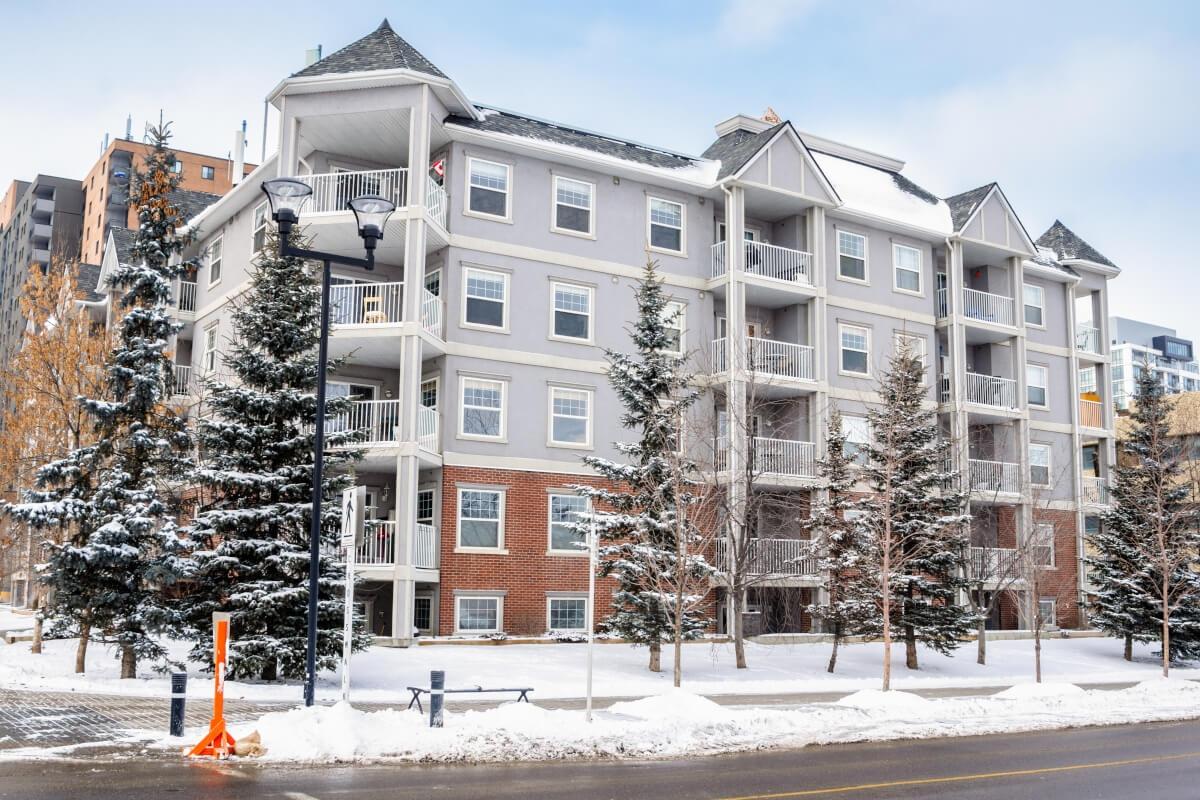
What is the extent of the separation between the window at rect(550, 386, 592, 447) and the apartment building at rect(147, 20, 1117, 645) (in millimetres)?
64

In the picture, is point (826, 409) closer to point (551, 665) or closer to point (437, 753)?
point (551, 665)

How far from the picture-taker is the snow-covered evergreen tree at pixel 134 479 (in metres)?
19.4

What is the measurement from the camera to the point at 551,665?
78.2 feet

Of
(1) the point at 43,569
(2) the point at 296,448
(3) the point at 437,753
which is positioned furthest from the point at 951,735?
(1) the point at 43,569

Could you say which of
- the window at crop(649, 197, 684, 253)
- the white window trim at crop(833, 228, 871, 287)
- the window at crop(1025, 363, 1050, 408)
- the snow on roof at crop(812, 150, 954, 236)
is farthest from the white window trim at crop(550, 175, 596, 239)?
the window at crop(1025, 363, 1050, 408)

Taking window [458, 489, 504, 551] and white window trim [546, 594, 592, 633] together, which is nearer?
window [458, 489, 504, 551]

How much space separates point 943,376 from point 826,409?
19.8 feet

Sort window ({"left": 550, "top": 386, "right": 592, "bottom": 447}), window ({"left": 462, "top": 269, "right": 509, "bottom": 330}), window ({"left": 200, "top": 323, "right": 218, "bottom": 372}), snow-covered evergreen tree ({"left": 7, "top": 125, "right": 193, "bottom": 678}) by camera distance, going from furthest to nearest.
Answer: window ({"left": 200, "top": 323, "right": 218, "bottom": 372}) → window ({"left": 550, "top": 386, "right": 592, "bottom": 447}) → window ({"left": 462, "top": 269, "right": 509, "bottom": 330}) → snow-covered evergreen tree ({"left": 7, "top": 125, "right": 193, "bottom": 678})

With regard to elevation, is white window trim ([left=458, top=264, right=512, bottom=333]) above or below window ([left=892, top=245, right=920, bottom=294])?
below

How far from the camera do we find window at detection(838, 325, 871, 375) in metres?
35.5

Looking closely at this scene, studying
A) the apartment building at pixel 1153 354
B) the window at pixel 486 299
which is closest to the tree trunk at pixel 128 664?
the window at pixel 486 299

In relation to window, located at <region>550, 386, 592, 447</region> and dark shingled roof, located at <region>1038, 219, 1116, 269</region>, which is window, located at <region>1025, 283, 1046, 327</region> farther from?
window, located at <region>550, 386, 592, 447</region>

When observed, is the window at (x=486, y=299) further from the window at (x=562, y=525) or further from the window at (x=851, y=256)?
the window at (x=851, y=256)

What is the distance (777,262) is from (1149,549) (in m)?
13.3
